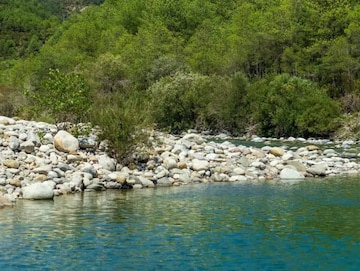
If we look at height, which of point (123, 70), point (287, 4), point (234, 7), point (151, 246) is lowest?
point (151, 246)

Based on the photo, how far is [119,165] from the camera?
29484 millimetres

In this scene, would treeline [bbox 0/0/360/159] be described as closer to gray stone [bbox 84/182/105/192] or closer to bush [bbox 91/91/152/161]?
bush [bbox 91/91/152/161]

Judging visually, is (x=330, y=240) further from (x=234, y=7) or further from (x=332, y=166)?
(x=234, y=7)

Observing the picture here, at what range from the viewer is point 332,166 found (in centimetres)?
3338

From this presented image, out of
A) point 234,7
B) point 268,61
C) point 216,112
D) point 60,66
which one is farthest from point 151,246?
point 234,7

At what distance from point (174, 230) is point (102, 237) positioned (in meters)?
2.22

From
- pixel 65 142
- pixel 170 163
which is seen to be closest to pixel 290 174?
pixel 170 163

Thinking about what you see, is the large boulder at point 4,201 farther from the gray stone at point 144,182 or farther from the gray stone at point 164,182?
the gray stone at point 164,182

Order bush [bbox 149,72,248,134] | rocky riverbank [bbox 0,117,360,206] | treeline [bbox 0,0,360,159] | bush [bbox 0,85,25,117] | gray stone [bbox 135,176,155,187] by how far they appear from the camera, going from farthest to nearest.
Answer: bush [bbox 0,85,25,117] < bush [bbox 149,72,248,134] < treeline [bbox 0,0,360,159] < gray stone [bbox 135,176,155,187] < rocky riverbank [bbox 0,117,360,206]

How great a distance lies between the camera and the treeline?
47.4 meters

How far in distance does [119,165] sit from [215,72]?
162 ft

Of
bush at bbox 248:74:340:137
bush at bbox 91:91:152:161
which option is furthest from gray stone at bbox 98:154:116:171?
bush at bbox 248:74:340:137

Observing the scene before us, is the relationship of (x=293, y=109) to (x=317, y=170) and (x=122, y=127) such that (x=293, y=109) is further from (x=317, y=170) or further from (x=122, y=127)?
(x=122, y=127)

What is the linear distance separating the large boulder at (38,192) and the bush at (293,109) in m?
35.4
